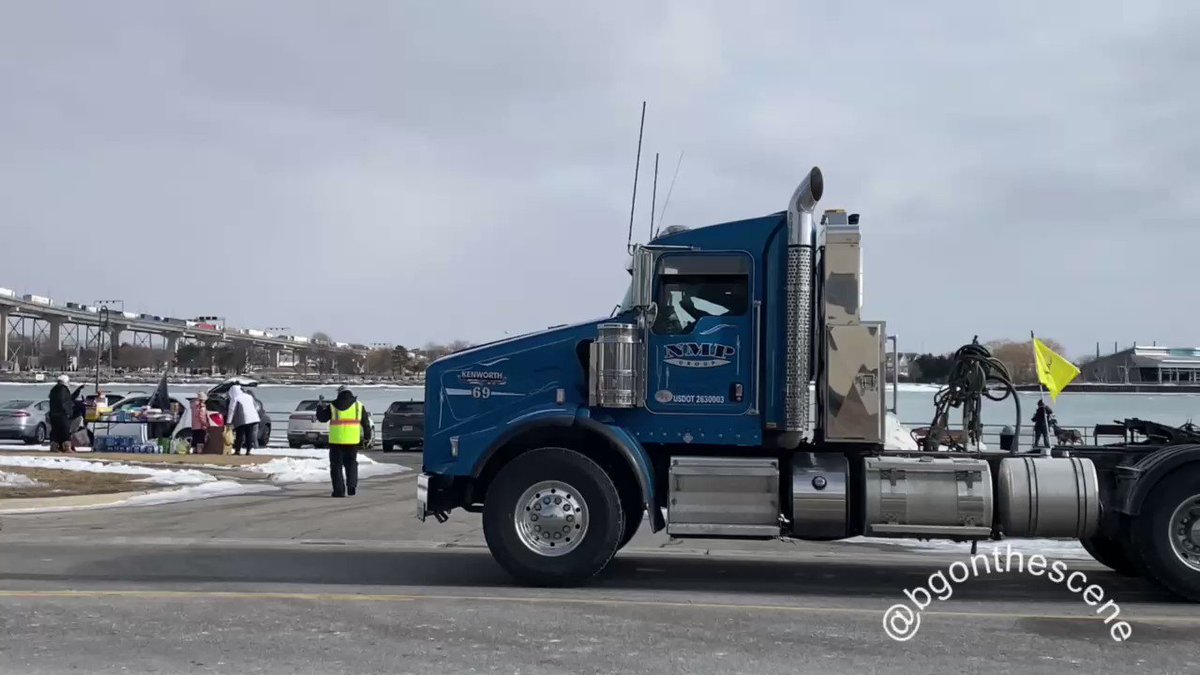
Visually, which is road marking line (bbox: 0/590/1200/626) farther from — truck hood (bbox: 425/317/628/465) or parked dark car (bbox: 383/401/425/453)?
parked dark car (bbox: 383/401/425/453)

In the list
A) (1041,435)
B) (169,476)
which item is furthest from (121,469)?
(1041,435)

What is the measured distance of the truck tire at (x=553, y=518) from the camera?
8789 millimetres

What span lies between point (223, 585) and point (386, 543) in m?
3.10

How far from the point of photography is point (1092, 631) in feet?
24.6

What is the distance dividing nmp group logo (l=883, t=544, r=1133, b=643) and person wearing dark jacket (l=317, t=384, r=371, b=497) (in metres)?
9.34

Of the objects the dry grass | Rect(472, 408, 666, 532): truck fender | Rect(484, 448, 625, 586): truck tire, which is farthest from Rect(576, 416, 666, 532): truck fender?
the dry grass

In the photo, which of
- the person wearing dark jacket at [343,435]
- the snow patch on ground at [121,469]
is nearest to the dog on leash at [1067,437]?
the person wearing dark jacket at [343,435]

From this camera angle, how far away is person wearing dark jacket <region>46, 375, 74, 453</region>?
2292cm

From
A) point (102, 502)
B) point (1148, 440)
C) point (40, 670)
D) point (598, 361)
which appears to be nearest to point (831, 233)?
point (598, 361)

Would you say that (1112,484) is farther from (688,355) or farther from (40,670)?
(40,670)

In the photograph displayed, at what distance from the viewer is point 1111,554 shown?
10.1m

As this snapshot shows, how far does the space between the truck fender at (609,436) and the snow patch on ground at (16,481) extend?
10.7 meters

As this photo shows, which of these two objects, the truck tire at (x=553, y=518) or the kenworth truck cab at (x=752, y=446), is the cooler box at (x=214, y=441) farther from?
the truck tire at (x=553, y=518)

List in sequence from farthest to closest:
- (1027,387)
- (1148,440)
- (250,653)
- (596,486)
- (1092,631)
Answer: (1027,387) → (1148,440) → (596,486) → (1092,631) → (250,653)
